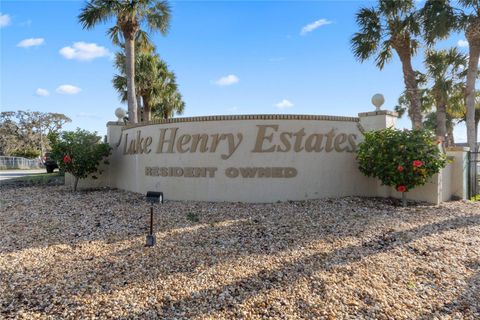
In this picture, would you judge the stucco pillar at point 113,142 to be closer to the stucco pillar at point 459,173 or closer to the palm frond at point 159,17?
the palm frond at point 159,17

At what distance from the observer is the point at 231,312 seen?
3297 mm

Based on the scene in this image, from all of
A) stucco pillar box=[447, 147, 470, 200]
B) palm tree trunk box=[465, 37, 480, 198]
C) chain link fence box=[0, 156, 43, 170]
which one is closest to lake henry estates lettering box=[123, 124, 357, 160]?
stucco pillar box=[447, 147, 470, 200]

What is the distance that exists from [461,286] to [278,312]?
238 centimetres

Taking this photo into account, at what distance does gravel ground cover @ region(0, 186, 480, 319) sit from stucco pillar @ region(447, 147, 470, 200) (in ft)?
9.37

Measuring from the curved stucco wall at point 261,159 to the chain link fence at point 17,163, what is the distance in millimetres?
30408

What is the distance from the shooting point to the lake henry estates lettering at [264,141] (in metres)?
8.05

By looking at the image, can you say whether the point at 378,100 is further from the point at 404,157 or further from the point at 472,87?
the point at 472,87

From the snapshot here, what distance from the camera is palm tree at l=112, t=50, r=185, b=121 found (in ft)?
64.1

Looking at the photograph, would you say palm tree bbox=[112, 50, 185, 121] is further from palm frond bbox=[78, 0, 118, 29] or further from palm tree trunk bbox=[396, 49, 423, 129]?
palm tree trunk bbox=[396, 49, 423, 129]

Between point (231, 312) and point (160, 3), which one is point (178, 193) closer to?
point (231, 312)

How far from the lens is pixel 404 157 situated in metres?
7.50

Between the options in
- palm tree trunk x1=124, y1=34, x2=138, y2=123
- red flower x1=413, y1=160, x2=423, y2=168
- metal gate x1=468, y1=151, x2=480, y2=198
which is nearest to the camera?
red flower x1=413, y1=160, x2=423, y2=168

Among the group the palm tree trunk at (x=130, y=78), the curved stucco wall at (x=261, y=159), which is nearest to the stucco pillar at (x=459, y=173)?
the curved stucco wall at (x=261, y=159)

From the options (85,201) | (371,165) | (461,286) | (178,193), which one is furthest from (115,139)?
(461,286)
